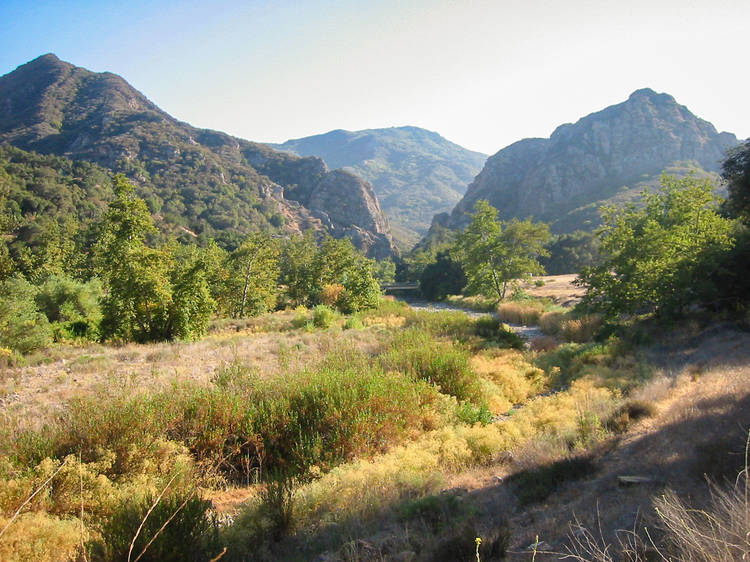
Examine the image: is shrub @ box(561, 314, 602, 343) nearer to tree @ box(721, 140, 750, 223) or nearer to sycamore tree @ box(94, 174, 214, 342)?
tree @ box(721, 140, 750, 223)

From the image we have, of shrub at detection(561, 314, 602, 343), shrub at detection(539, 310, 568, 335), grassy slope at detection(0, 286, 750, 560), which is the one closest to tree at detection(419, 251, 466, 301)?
shrub at detection(539, 310, 568, 335)

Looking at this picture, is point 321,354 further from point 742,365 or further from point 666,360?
point 742,365

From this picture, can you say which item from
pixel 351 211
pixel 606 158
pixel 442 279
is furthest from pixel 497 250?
pixel 351 211

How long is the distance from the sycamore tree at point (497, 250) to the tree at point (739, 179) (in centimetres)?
1433

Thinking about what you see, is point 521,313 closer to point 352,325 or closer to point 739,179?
point 352,325

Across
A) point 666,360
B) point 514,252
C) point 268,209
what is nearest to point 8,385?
point 666,360

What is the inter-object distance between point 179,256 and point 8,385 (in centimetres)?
3157

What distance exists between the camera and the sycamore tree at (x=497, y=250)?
31.1 metres

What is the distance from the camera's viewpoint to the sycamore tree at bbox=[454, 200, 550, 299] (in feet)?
102

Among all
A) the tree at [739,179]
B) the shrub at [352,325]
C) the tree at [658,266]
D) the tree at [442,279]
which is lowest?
the tree at [442,279]

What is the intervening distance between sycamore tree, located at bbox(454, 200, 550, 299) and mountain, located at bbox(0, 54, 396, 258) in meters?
77.1

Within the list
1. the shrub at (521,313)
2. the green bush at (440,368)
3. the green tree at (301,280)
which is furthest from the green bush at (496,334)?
the green tree at (301,280)

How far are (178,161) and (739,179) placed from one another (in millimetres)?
144280

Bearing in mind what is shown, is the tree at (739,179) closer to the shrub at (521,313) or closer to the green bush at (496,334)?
Answer: the green bush at (496,334)
